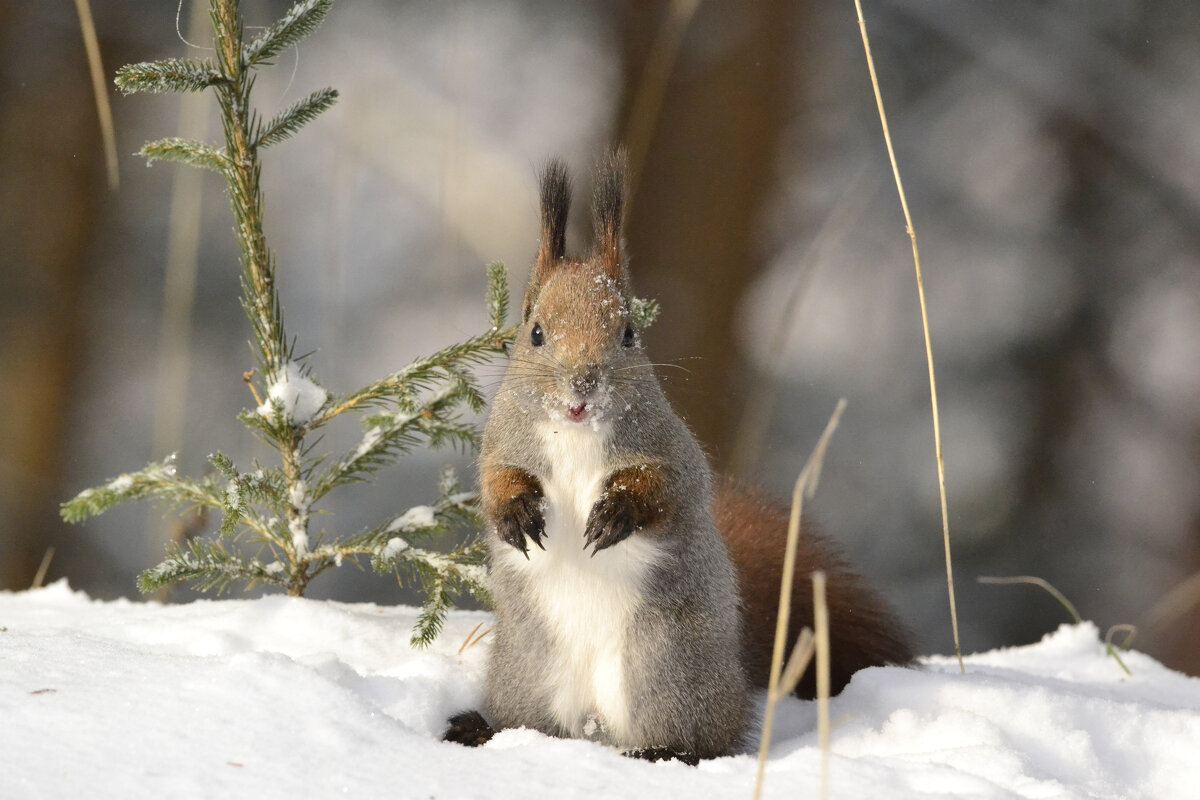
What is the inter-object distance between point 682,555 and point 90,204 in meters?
3.34

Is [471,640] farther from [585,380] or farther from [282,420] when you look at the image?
[585,380]

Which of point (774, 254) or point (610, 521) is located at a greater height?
point (774, 254)

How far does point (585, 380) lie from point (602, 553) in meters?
0.28

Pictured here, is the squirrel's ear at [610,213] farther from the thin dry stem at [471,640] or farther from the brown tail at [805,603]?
the thin dry stem at [471,640]

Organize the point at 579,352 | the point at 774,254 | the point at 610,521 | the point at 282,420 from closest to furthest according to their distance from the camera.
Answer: the point at 610,521, the point at 579,352, the point at 282,420, the point at 774,254

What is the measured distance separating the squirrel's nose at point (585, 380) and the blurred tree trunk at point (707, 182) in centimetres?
176

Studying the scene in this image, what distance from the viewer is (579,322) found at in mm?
1685

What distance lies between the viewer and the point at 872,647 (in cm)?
195

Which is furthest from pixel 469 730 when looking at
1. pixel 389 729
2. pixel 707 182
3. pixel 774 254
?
pixel 774 254

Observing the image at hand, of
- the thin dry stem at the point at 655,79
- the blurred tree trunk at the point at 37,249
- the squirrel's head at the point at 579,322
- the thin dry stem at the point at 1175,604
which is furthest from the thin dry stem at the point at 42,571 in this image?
the thin dry stem at the point at 1175,604

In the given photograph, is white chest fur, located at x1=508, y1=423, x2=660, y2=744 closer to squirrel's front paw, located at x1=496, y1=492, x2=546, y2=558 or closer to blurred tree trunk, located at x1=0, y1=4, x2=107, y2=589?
squirrel's front paw, located at x1=496, y1=492, x2=546, y2=558

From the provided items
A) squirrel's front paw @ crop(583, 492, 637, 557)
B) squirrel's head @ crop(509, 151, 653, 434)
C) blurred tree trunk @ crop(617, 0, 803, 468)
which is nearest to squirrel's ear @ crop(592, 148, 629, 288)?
squirrel's head @ crop(509, 151, 653, 434)

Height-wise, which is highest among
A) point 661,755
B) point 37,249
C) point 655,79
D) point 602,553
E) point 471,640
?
point 655,79

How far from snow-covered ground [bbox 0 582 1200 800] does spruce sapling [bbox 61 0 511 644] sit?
0.12 meters
